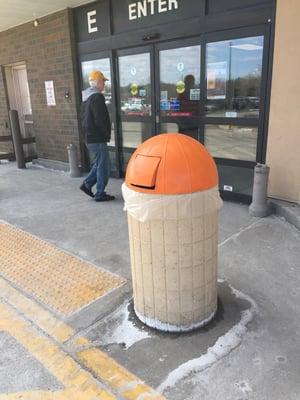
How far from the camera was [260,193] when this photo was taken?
4371mm

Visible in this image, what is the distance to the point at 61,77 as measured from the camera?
7164 millimetres

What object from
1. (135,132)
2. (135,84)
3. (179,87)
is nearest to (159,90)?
(179,87)

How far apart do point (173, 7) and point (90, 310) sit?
4477 mm

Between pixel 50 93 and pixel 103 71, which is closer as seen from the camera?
pixel 103 71

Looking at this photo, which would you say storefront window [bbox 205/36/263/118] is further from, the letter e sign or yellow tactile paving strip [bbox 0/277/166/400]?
yellow tactile paving strip [bbox 0/277/166/400]

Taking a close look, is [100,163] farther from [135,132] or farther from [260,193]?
[260,193]

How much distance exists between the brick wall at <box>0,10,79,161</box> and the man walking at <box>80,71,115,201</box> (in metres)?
2.06

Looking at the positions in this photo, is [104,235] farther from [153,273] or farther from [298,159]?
[298,159]

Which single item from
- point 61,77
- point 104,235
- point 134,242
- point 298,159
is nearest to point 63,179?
point 61,77

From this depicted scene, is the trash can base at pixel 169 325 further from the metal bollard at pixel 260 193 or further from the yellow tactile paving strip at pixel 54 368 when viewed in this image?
the metal bollard at pixel 260 193

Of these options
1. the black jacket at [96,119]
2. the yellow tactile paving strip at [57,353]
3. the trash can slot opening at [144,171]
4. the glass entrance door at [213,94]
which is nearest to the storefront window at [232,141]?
the glass entrance door at [213,94]

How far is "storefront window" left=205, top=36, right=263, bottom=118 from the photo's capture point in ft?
14.6

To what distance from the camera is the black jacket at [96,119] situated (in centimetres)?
501

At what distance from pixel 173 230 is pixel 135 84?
14.6 ft
